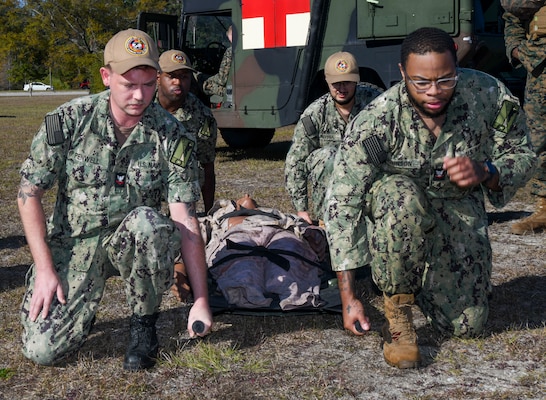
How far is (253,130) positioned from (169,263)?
Answer: 7.97 meters

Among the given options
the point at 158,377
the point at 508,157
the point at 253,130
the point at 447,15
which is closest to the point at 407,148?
the point at 508,157

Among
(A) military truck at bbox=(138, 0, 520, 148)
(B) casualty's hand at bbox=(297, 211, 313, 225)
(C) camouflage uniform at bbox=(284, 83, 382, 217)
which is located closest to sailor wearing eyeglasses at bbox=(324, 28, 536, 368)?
(B) casualty's hand at bbox=(297, 211, 313, 225)

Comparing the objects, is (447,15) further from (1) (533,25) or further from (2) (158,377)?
(2) (158,377)

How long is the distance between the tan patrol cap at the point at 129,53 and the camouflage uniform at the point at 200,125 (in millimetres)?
2711

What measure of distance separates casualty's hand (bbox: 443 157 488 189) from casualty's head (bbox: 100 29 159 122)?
1.19 m

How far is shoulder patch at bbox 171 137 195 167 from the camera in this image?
10.0 feet

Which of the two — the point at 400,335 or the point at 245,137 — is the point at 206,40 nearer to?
the point at 245,137

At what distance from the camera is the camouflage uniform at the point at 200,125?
18.7ft

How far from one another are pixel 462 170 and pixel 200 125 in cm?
335

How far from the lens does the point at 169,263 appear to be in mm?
2986

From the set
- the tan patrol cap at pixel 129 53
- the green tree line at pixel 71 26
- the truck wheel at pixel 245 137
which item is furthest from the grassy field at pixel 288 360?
the green tree line at pixel 71 26

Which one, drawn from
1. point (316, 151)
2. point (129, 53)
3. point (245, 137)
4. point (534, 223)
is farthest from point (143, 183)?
point (245, 137)

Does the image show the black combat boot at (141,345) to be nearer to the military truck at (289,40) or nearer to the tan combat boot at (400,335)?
the tan combat boot at (400,335)

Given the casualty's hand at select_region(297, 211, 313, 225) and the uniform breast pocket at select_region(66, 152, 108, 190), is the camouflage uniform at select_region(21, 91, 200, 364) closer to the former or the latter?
the uniform breast pocket at select_region(66, 152, 108, 190)
